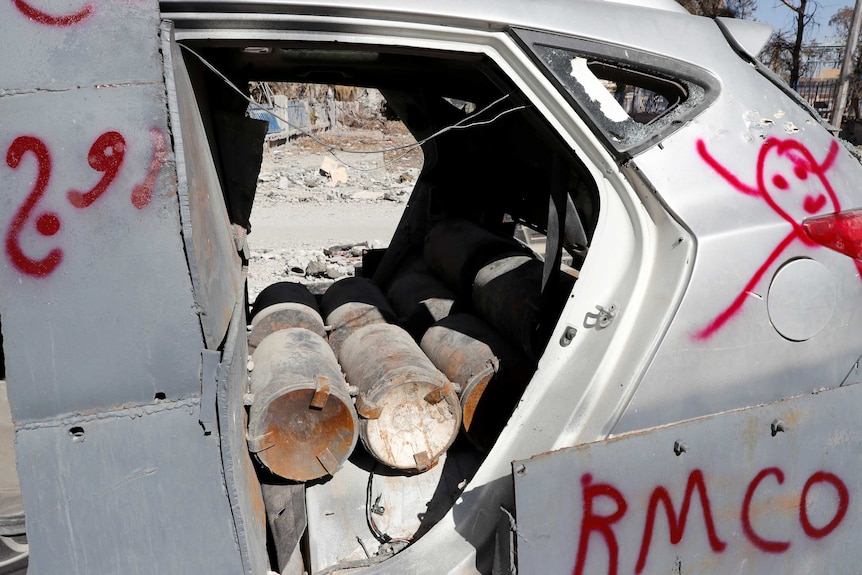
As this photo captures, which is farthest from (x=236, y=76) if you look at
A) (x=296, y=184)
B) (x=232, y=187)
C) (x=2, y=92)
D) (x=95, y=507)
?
(x=296, y=184)

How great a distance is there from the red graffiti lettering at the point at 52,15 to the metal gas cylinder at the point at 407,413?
1409 millimetres

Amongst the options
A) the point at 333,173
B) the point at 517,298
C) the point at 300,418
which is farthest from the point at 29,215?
the point at 333,173

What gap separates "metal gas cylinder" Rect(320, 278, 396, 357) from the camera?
10.3 ft

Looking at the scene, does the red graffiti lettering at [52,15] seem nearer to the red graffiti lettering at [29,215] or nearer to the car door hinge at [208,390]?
the red graffiti lettering at [29,215]

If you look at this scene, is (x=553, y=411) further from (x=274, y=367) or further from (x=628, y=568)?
(x=274, y=367)

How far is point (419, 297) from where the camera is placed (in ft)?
11.6

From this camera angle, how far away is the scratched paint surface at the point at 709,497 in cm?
184

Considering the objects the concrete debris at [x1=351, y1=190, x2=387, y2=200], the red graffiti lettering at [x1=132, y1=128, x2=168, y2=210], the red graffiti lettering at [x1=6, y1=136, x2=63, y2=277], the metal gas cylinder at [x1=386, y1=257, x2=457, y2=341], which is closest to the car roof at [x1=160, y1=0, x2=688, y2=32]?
the red graffiti lettering at [x1=132, y1=128, x2=168, y2=210]

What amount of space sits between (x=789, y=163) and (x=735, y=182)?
0.70 ft

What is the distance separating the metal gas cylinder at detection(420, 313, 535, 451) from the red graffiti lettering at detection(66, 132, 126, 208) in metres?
1.42

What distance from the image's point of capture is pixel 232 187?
3.04 metres

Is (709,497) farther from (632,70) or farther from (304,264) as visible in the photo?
(304,264)

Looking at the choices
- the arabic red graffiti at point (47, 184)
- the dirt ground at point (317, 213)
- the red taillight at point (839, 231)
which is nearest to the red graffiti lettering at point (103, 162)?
the arabic red graffiti at point (47, 184)

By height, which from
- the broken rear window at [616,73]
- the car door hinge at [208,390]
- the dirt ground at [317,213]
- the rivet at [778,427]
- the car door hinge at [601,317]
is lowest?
the dirt ground at [317,213]
